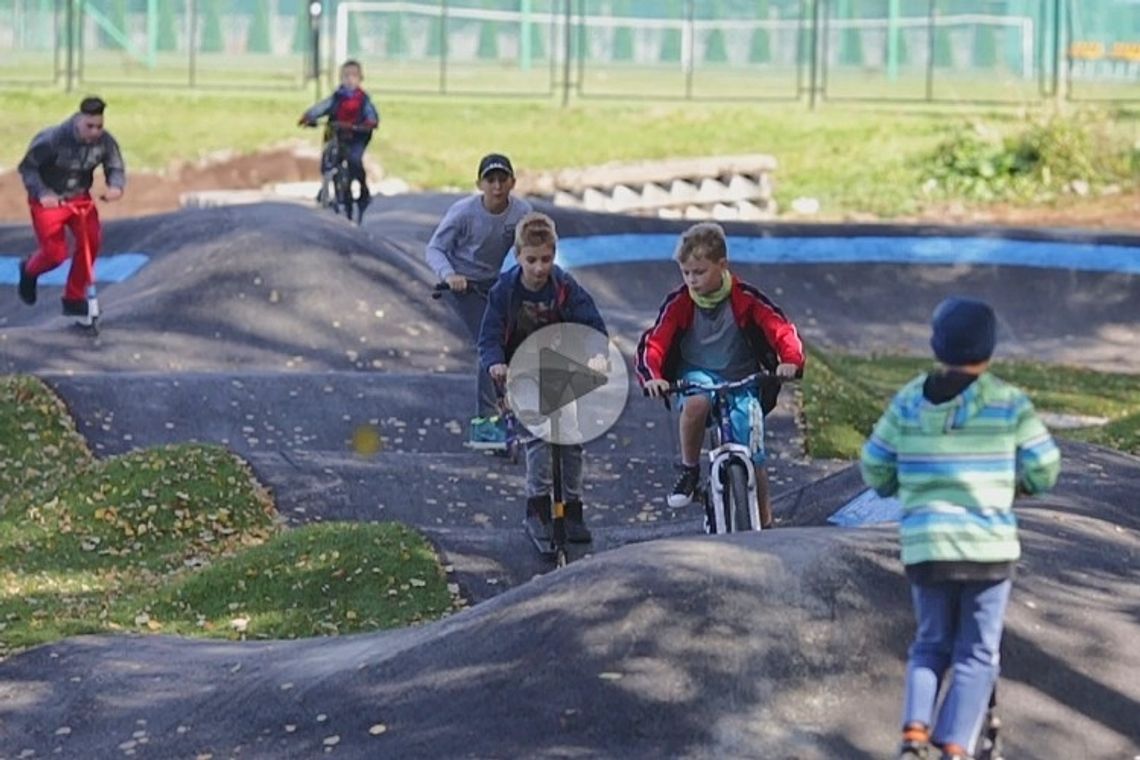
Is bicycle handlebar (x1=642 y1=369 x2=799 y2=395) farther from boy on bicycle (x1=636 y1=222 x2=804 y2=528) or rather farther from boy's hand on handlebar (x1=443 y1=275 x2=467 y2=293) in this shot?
boy's hand on handlebar (x1=443 y1=275 x2=467 y2=293)

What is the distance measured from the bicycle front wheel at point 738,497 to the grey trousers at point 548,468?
1159 millimetres

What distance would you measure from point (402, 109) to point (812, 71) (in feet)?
22.6

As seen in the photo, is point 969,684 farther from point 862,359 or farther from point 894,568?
point 862,359

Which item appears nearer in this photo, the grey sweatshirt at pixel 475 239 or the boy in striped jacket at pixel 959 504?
the boy in striped jacket at pixel 959 504

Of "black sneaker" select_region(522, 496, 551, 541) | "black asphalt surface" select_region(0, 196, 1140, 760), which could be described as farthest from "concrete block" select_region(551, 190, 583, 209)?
"black sneaker" select_region(522, 496, 551, 541)

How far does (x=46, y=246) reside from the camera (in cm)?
1688

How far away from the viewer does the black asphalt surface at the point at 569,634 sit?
23.1 ft

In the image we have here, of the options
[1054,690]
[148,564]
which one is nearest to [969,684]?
[1054,690]

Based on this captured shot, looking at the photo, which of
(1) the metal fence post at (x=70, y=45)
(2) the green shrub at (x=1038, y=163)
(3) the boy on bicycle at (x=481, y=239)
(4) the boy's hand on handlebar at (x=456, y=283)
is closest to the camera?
(4) the boy's hand on handlebar at (x=456, y=283)

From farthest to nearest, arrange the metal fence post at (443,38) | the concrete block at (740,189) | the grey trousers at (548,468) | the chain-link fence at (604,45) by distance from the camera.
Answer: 1. the metal fence post at (443,38)
2. the chain-link fence at (604,45)
3. the concrete block at (740,189)
4. the grey trousers at (548,468)

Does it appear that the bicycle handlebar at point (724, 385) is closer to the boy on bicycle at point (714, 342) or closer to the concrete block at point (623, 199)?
the boy on bicycle at point (714, 342)

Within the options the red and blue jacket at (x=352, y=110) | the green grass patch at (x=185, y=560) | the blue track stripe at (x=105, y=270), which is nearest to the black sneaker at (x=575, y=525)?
the green grass patch at (x=185, y=560)

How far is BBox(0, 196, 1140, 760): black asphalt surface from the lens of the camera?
23.1 feet
